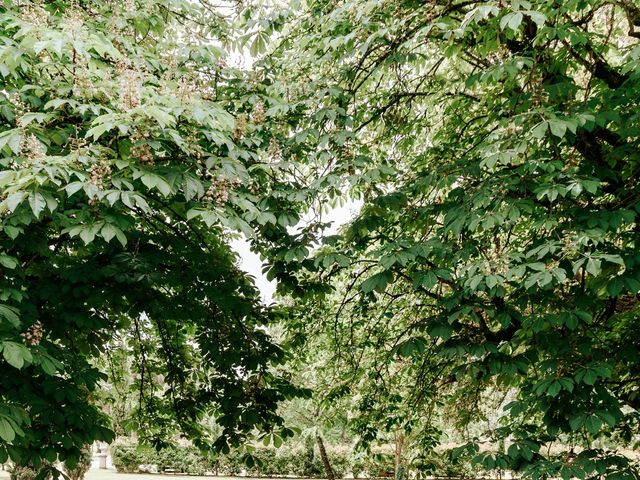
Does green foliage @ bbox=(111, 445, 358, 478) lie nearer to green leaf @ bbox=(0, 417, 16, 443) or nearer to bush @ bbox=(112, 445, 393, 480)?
bush @ bbox=(112, 445, 393, 480)

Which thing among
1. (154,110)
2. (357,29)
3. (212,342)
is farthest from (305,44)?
(212,342)

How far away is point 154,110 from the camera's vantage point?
3221mm

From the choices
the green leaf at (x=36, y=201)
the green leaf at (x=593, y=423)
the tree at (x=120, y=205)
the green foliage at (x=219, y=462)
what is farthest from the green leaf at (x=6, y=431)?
the green foliage at (x=219, y=462)

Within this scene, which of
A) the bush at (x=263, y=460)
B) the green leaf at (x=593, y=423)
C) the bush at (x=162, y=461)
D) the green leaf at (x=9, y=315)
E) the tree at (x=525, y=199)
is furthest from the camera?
the bush at (x=162, y=461)

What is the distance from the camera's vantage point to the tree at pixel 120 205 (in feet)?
11.6

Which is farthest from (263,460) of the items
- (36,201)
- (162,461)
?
(36,201)

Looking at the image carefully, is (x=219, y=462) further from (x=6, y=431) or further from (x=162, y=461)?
(x=6, y=431)

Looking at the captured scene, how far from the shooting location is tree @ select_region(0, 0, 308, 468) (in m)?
3.52

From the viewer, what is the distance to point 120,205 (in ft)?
13.6

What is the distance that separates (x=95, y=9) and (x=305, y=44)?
6.33 ft

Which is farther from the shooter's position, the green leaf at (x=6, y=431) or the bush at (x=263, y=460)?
the bush at (x=263, y=460)

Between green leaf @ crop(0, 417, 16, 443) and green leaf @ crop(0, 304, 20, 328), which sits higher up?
green leaf @ crop(0, 304, 20, 328)

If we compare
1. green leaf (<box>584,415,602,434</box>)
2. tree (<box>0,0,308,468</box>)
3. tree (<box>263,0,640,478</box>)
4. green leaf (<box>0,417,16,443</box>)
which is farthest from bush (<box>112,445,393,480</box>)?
green leaf (<box>0,417,16,443</box>)

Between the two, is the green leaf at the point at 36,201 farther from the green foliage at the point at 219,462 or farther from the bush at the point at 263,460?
the green foliage at the point at 219,462
